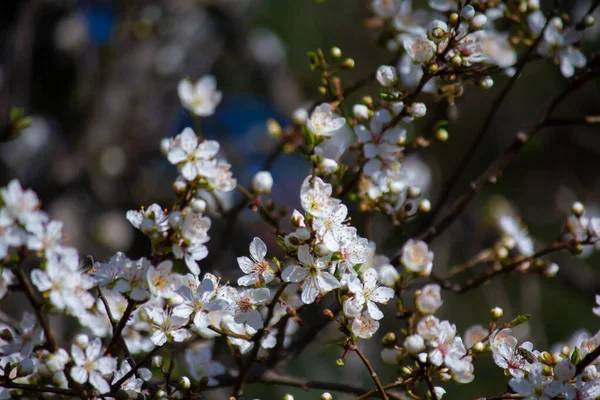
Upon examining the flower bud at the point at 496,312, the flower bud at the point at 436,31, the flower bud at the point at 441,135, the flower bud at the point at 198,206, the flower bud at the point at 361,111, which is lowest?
the flower bud at the point at 496,312

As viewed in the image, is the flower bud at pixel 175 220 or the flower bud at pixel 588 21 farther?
the flower bud at pixel 588 21

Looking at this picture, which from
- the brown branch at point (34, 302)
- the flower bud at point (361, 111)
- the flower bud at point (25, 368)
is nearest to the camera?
the brown branch at point (34, 302)

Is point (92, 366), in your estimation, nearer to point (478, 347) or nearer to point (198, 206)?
point (198, 206)

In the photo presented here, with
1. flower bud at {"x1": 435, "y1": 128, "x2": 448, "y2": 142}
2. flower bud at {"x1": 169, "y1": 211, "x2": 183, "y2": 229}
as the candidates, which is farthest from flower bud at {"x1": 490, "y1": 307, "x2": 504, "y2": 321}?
flower bud at {"x1": 169, "y1": 211, "x2": 183, "y2": 229}

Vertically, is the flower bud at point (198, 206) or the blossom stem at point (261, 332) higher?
the flower bud at point (198, 206)

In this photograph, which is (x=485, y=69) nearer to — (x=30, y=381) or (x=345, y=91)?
(x=345, y=91)

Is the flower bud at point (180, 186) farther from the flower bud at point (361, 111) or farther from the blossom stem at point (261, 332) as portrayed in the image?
the flower bud at point (361, 111)

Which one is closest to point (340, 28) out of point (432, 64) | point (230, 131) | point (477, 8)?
point (230, 131)

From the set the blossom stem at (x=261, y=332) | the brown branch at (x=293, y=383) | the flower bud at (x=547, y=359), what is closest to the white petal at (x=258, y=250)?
the blossom stem at (x=261, y=332)

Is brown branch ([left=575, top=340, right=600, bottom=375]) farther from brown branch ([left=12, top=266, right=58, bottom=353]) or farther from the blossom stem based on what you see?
brown branch ([left=12, top=266, right=58, bottom=353])
